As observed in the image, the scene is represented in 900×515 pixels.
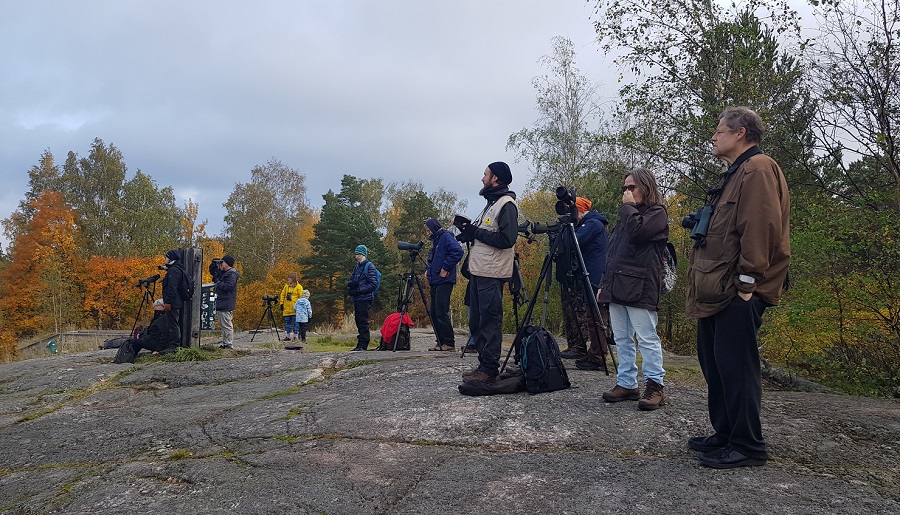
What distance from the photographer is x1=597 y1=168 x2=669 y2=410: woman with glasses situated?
14.3 ft

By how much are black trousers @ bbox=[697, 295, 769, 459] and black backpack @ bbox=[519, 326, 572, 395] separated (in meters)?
1.81

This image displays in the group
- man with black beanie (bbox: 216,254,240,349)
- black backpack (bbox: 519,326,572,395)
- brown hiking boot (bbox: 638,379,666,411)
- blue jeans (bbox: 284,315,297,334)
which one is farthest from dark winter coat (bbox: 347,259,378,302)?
brown hiking boot (bbox: 638,379,666,411)

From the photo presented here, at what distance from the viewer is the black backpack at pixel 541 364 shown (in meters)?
4.98

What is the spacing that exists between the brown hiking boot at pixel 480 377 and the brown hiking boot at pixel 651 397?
1.29m

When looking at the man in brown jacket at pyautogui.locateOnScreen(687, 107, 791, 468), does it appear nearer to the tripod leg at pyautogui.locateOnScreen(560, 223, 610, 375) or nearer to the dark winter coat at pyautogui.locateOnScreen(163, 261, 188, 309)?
the tripod leg at pyautogui.locateOnScreen(560, 223, 610, 375)

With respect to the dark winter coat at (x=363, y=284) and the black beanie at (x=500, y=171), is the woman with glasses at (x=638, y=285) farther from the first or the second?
the dark winter coat at (x=363, y=284)

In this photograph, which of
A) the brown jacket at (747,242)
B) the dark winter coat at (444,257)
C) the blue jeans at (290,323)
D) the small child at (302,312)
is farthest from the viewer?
the blue jeans at (290,323)

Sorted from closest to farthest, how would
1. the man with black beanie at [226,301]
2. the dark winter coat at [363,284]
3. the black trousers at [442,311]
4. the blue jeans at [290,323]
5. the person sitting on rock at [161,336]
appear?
the black trousers at [442,311]
the person sitting on rock at [161,336]
the dark winter coat at [363,284]
the man with black beanie at [226,301]
the blue jeans at [290,323]

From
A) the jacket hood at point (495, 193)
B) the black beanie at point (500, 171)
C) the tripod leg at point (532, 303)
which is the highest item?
the black beanie at point (500, 171)

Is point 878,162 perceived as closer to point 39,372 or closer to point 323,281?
point 39,372

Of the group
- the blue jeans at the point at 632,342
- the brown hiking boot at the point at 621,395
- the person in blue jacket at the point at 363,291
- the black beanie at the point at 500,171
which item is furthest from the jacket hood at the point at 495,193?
the person in blue jacket at the point at 363,291

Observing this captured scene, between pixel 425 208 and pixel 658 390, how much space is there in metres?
33.6

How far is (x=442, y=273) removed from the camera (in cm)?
831

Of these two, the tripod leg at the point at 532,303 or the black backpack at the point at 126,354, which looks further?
the black backpack at the point at 126,354
